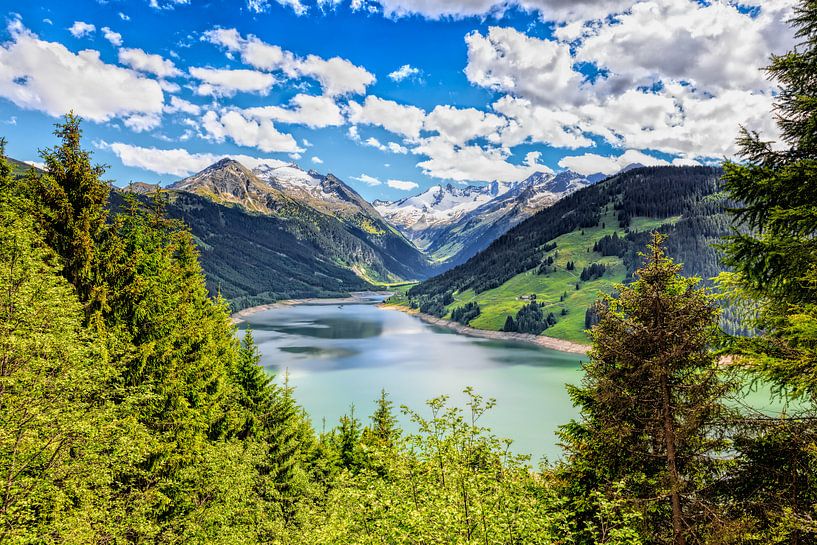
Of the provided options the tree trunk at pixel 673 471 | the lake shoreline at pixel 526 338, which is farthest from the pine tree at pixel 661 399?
the lake shoreline at pixel 526 338

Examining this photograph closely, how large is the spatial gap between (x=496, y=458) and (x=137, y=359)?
516 inches

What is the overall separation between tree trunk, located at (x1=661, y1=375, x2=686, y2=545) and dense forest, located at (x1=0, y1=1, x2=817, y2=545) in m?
0.05

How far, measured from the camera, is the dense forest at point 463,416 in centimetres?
884

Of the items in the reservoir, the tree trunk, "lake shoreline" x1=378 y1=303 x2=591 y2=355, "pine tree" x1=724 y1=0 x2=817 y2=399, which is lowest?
the reservoir

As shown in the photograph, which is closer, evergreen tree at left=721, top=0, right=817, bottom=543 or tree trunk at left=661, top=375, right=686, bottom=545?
evergreen tree at left=721, top=0, right=817, bottom=543

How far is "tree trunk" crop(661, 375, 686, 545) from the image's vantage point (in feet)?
33.9

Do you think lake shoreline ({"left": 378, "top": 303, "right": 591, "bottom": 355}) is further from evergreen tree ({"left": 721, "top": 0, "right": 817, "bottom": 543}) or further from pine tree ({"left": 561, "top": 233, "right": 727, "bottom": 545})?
evergreen tree ({"left": 721, "top": 0, "right": 817, "bottom": 543})

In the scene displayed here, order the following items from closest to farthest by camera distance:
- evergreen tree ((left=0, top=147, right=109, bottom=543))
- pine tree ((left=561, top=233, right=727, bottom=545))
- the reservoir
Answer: evergreen tree ((left=0, top=147, right=109, bottom=543)) < pine tree ((left=561, top=233, right=727, bottom=545)) < the reservoir

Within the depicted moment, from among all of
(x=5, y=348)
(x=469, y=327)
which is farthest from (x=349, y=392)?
(x=469, y=327)

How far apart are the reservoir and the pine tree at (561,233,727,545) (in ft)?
82.9

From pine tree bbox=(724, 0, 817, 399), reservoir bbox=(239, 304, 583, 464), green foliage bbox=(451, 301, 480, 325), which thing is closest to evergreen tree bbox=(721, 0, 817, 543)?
pine tree bbox=(724, 0, 817, 399)

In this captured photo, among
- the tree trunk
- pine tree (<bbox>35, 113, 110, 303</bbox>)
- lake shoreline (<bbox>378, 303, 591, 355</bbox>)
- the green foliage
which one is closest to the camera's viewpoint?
the tree trunk

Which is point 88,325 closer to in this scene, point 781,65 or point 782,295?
point 782,295

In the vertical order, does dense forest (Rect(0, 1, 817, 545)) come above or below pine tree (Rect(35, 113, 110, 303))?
below
